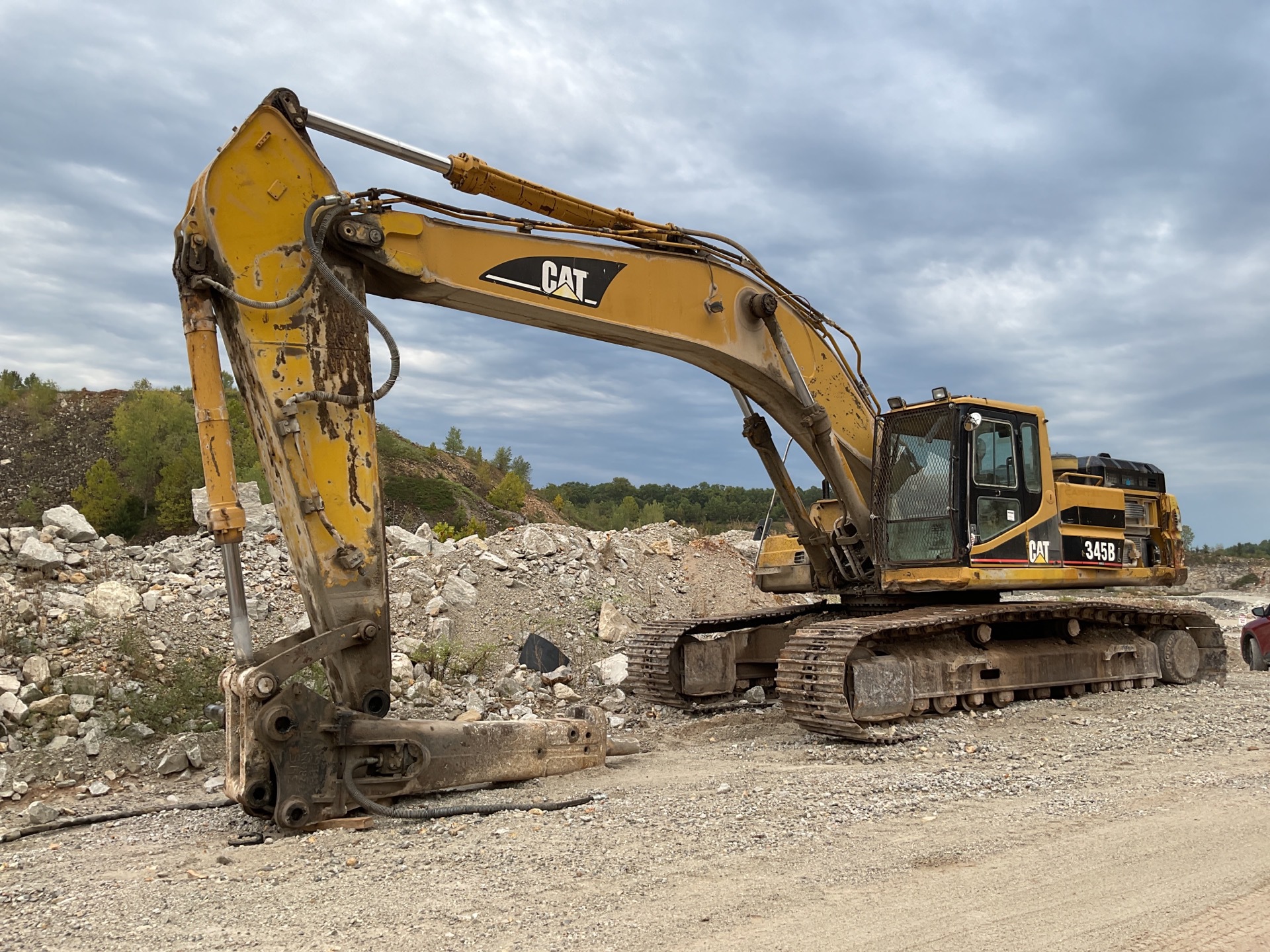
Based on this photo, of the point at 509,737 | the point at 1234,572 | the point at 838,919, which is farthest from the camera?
the point at 1234,572

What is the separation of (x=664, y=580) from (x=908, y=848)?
10.8 metres

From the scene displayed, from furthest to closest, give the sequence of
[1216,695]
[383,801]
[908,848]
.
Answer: [1216,695] → [383,801] → [908,848]

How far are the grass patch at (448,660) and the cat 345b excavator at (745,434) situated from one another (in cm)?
169

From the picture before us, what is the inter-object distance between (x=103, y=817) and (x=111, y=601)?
16.5 feet

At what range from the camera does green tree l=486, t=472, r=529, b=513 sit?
37.1 meters

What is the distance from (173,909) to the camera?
4309 millimetres

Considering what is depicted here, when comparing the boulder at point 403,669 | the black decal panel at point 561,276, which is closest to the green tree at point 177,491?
the boulder at point 403,669

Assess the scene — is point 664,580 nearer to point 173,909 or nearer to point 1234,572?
point 173,909

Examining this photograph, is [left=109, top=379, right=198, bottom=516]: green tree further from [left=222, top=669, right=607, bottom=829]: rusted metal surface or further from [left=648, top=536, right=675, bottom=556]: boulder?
[left=222, top=669, right=607, bottom=829]: rusted metal surface

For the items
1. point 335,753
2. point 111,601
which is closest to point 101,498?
point 111,601

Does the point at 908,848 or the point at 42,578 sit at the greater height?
the point at 42,578

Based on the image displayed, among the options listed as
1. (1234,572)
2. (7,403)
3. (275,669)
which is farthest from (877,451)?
(7,403)

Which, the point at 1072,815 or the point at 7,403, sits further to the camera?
the point at 7,403

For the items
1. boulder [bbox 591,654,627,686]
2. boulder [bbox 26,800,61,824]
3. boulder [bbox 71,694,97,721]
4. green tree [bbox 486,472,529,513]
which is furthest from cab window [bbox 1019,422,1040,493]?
green tree [bbox 486,472,529,513]
